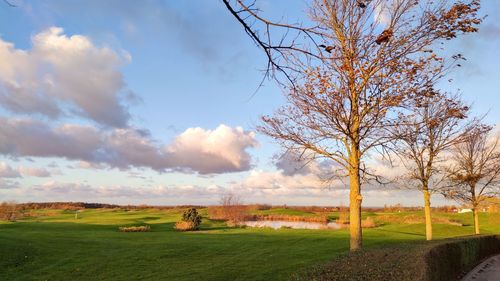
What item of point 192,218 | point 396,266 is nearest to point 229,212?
point 192,218

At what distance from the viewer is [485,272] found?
15.6m

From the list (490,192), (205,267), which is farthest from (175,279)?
(490,192)

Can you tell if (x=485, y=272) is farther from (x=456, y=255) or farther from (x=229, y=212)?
(x=229, y=212)

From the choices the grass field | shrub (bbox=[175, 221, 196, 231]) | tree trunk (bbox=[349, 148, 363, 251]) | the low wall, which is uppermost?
tree trunk (bbox=[349, 148, 363, 251])

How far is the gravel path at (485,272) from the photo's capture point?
1402cm

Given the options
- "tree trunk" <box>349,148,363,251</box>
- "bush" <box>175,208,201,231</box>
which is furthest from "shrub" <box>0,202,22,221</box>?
"tree trunk" <box>349,148,363,251</box>

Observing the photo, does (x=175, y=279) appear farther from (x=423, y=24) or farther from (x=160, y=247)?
(x=423, y=24)

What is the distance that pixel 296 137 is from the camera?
14.4 m

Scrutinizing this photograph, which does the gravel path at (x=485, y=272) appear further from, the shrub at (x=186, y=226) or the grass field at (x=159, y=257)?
the shrub at (x=186, y=226)

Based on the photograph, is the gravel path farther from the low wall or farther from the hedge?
the hedge

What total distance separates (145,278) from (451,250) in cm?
1172

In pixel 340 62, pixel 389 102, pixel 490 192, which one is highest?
pixel 340 62

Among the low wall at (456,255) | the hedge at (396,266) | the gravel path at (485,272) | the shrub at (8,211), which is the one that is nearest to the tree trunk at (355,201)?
the low wall at (456,255)

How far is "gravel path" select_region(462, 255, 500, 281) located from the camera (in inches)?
552
